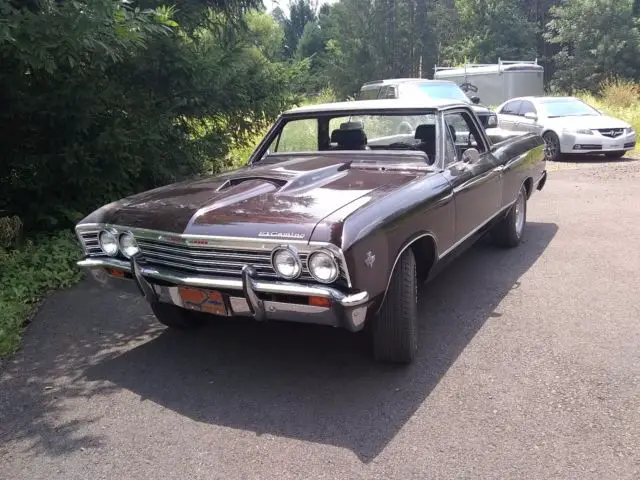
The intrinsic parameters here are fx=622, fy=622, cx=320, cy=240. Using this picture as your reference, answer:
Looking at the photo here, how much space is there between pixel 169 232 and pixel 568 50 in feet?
127

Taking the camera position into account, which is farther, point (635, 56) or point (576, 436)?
point (635, 56)

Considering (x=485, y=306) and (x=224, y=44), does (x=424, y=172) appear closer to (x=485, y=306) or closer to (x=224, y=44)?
(x=485, y=306)

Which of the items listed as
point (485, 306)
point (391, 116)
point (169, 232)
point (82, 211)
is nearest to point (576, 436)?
point (485, 306)

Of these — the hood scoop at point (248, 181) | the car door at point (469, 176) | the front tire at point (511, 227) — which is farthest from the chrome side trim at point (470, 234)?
the hood scoop at point (248, 181)

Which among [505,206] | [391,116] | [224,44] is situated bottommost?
[505,206]

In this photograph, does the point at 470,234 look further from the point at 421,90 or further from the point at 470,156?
the point at 421,90

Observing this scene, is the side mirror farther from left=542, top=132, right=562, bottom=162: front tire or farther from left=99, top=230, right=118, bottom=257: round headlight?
left=542, top=132, right=562, bottom=162: front tire

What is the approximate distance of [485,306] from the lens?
15.9 feet

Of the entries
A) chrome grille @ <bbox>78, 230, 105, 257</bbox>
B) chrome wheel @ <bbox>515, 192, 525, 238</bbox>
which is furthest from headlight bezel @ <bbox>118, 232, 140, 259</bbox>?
chrome wheel @ <bbox>515, 192, 525, 238</bbox>

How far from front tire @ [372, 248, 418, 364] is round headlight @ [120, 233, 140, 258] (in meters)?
1.51

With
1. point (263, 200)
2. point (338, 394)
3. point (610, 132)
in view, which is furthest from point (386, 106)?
point (610, 132)

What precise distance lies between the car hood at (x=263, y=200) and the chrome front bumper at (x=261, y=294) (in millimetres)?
254

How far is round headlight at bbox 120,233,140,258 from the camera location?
378 centimetres

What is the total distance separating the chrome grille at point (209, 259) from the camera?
3.30 m
